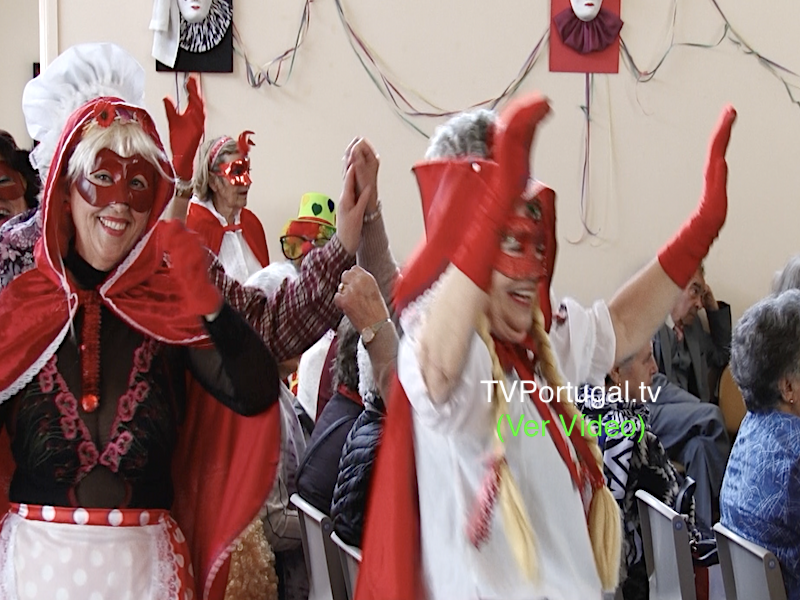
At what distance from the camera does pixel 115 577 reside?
1.58m

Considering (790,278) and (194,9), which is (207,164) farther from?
(790,278)

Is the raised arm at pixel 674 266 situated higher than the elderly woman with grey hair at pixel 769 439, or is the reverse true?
the raised arm at pixel 674 266

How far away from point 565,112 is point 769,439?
106 inches

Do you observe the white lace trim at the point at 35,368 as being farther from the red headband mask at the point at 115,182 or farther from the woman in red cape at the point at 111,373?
the red headband mask at the point at 115,182

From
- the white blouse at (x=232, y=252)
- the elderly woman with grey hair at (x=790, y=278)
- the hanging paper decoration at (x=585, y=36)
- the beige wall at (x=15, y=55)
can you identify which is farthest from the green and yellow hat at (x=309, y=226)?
the beige wall at (x=15, y=55)

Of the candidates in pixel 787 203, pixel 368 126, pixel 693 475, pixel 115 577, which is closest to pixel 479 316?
pixel 115 577

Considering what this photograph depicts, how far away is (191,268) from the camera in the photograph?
1.54m

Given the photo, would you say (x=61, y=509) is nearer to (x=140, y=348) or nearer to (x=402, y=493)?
(x=140, y=348)

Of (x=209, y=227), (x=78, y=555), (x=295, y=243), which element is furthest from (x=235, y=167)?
(x=78, y=555)

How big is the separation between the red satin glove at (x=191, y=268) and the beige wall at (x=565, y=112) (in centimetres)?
307

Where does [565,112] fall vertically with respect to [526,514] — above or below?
above

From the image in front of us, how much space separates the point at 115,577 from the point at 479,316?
720 millimetres

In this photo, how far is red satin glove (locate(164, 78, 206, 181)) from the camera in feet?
6.16

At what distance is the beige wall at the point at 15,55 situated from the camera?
6.35 m
